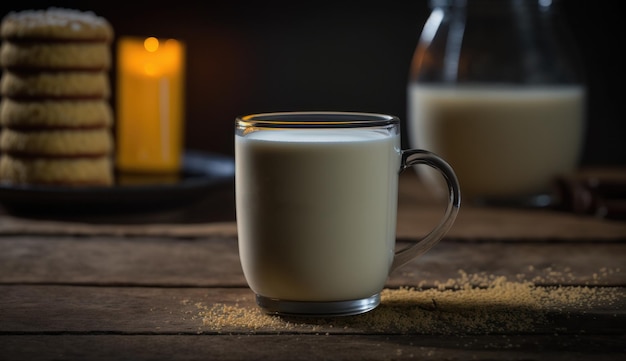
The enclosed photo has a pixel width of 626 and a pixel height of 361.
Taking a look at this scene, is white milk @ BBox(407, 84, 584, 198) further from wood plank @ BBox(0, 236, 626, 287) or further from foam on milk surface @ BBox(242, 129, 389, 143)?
foam on milk surface @ BBox(242, 129, 389, 143)

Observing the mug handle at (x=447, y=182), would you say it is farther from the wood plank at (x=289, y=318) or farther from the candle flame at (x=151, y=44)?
the candle flame at (x=151, y=44)

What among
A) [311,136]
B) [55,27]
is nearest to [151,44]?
[55,27]

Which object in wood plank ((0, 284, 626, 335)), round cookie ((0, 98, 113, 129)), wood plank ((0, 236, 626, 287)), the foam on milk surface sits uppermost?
the foam on milk surface

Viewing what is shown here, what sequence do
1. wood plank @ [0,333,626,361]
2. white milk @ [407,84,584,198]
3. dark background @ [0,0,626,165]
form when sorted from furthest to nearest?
dark background @ [0,0,626,165] < white milk @ [407,84,584,198] < wood plank @ [0,333,626,361]

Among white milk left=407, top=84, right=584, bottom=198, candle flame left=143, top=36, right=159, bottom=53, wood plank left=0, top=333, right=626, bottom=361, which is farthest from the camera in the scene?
candle flame left=143, top=36, right=159, bottom=53

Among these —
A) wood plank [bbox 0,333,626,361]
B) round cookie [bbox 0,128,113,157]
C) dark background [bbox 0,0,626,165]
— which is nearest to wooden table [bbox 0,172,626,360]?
wood plank [bbox 0,333,626,361]

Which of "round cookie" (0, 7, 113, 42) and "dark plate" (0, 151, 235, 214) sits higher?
"round cookie" (0, 7, 113, 42)

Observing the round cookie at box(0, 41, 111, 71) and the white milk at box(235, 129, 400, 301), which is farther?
the round cookie at box(0, 41, 111, 71)
